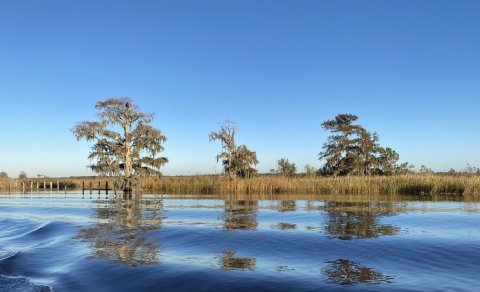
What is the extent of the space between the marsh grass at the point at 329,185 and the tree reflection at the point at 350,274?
2398cm

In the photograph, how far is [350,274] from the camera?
730cm

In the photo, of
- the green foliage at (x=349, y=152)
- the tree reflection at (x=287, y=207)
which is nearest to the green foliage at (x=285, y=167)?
the green foliage at (x=349, y=152)

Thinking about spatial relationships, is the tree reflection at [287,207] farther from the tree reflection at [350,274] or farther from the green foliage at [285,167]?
the green foliage at [285,167]

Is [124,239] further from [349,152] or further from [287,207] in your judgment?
[349,152]

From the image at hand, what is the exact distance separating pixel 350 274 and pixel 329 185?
2713 cm

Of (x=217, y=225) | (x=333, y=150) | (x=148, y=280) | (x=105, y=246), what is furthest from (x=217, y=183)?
(x=148, y=280)

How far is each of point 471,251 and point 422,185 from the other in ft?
75.8

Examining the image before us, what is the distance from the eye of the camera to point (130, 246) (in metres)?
10.3

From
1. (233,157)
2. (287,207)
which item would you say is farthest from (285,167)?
(287,207)

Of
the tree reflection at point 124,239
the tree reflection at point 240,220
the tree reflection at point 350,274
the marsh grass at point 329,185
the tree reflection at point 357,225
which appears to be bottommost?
A: the tree reflection at point 124,239

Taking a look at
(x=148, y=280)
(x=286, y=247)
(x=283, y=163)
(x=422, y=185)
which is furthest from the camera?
(x=283, y=163)

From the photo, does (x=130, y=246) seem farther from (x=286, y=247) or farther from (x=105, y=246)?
(x=286, y=247)

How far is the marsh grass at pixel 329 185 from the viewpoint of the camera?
29422 mm

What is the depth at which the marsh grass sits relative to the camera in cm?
2942
